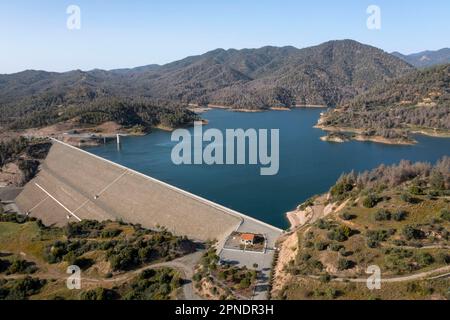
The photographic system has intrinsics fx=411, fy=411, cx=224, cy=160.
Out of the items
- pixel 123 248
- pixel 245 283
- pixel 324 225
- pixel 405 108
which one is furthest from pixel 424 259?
pixel 405 108

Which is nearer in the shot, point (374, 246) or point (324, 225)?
point (374, 246)

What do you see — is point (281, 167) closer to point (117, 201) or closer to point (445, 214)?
point (117, 201)

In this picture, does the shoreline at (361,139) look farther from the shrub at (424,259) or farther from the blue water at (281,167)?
the shrub at (424,259)

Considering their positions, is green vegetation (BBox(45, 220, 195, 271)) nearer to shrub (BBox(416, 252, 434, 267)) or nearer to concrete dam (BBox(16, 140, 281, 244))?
concrete dam (BBox(16, 140, 281, 244))

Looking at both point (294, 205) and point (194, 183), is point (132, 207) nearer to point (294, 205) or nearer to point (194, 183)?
point (194, 183)

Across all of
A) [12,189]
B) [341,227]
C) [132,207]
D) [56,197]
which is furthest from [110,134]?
[341,227]
